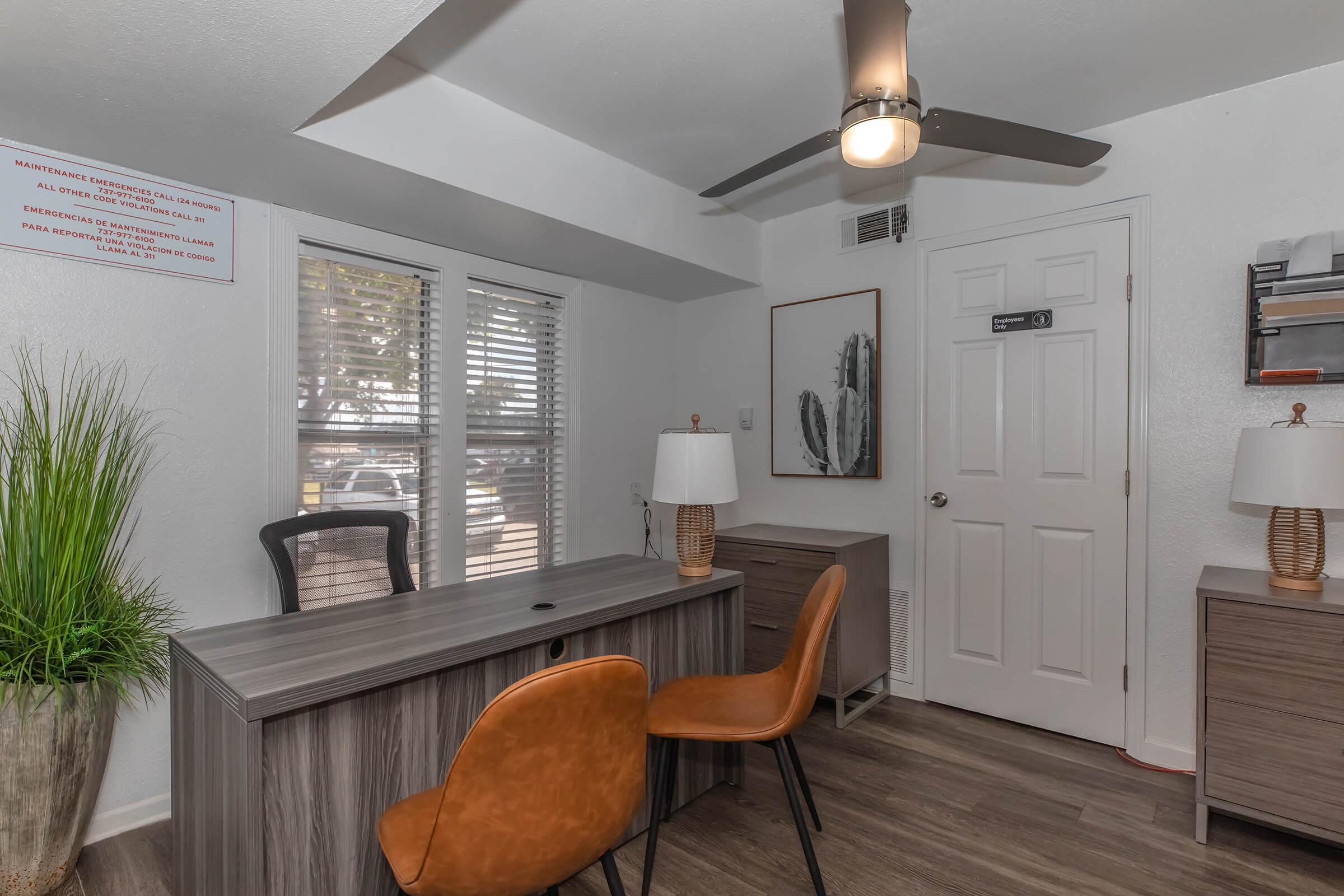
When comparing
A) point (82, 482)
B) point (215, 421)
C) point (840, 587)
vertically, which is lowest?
point (840, 587)

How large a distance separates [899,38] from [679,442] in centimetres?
136

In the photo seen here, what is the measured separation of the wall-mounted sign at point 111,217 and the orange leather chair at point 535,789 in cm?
218

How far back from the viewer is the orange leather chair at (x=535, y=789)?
115 centimetres

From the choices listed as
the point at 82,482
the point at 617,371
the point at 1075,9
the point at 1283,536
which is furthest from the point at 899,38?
the point at 617,371

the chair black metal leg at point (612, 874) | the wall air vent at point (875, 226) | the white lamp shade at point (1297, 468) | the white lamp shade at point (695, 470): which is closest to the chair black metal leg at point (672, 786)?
the chair black metal leg at point (612, 874)

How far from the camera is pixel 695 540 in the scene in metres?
2.44

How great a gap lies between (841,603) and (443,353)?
7.14 ft

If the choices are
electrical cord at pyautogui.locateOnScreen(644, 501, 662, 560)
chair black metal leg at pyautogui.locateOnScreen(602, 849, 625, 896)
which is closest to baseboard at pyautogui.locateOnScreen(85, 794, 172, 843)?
chair black metal leg at pyautogui.locateOnScreen(602, 849, 625, 896)

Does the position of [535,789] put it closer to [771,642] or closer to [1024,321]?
[771,642]

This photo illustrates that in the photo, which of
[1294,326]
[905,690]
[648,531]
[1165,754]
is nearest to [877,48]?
[1294,326]

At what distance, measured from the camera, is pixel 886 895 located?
75.7 inches

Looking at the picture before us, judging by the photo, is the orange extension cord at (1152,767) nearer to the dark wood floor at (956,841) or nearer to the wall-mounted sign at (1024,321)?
the dark wood floor at (956,841)

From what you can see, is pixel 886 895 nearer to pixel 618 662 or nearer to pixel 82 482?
pixel 618 662

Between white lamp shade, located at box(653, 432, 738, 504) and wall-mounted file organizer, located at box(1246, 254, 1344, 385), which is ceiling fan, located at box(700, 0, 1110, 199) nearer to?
white lamp shade, located at box(653, 432, 738, 504)
